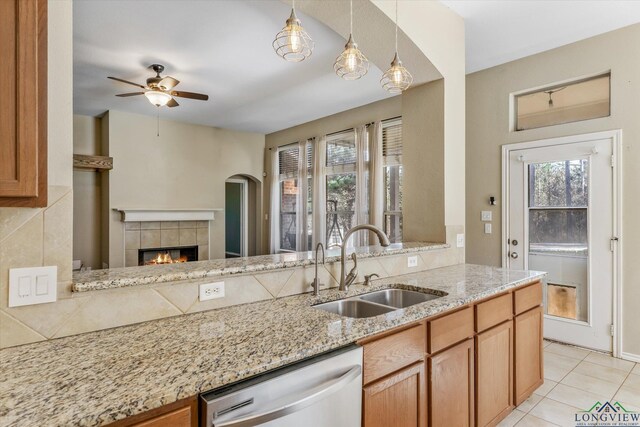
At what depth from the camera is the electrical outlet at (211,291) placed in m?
1.62

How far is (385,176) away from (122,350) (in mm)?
4454

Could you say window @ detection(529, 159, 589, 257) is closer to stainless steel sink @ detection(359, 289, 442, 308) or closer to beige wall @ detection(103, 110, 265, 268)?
stainless steel sink @ detection(359, 289, 442, 308)

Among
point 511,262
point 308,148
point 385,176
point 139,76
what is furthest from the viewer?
point 308,148

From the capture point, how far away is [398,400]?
1.54 metres

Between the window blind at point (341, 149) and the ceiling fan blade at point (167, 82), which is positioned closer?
the ceiling fan blade at point (167, 82)

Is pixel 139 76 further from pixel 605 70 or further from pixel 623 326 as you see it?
pixel 623 326

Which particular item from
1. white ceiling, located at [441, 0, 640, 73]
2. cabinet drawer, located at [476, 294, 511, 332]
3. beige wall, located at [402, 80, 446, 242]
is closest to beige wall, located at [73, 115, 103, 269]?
beige wall, located at [402, 80, 446, 242]

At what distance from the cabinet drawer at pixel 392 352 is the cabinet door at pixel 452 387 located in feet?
0.50

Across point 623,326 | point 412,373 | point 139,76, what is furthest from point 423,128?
point 139,76

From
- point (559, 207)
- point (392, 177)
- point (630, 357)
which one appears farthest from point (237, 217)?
point (630, 357)

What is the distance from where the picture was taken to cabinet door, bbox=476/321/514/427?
2018 mm

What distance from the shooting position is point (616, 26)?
3.19m

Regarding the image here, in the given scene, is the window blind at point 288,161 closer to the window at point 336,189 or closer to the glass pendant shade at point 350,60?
the window at point 336,189

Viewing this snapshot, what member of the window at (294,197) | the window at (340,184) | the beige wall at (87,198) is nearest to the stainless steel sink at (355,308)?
the window at (340,184)
